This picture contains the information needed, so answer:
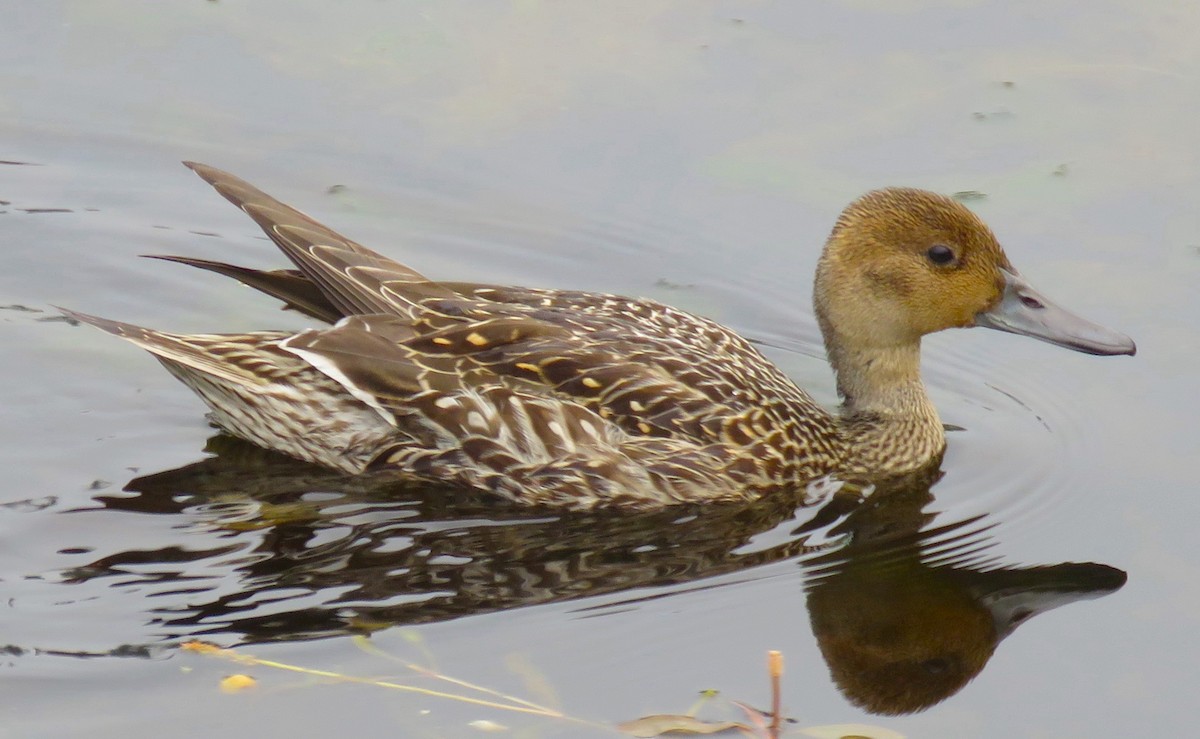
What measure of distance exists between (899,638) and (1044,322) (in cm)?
208

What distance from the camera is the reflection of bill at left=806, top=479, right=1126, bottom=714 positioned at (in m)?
6.78

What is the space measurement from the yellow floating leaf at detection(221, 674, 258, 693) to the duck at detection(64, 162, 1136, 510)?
192cm

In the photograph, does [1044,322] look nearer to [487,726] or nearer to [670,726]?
[670,726]

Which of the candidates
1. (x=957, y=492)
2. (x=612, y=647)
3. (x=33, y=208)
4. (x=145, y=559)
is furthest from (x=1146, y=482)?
(x=33, y=208)

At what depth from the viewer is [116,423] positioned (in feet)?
28.3

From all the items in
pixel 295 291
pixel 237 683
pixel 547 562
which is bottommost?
pixel 237 683

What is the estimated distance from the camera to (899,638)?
7059mm

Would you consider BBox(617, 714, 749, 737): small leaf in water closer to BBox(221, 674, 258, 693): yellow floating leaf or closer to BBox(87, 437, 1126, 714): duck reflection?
BBox(87, 437, 1126, 714): duck reflection

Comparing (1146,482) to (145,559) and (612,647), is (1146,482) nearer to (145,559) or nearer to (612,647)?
(612,647)

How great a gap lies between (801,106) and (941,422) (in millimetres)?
2814

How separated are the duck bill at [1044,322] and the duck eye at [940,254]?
0.88 feet

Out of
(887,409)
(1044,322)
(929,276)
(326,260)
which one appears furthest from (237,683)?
(1044,322)

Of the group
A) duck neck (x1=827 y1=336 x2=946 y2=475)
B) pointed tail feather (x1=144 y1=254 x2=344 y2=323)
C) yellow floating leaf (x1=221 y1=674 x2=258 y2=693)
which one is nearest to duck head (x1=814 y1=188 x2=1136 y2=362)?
duck neck (x1=827 y1=336 x2=946 y2=475)

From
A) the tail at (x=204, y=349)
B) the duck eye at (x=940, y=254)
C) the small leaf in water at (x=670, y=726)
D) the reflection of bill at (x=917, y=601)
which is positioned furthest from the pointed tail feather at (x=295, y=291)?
the small leaf in water at (x=670, y=726)
